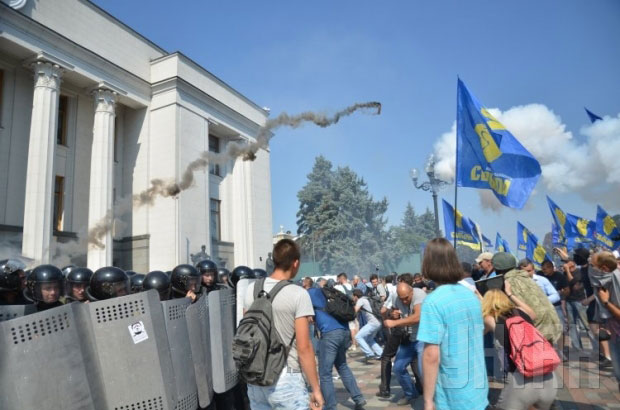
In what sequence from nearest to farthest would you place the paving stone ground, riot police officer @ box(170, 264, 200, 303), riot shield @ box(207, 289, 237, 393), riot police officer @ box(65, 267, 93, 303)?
riot shield @ box(207, 289, 237, 393) → riot police officer @ box(65, 267, 93, 303) → riot police officer @ box(170, 264, 200, 303) → the paving stone ground

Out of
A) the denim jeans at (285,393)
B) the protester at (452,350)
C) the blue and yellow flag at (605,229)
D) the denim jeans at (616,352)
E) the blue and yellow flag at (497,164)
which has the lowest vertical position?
the denim jeans at (616,352)

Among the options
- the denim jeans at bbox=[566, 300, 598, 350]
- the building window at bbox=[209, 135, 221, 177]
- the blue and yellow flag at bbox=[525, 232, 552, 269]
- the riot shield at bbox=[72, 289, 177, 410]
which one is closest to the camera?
the riot shield at bbox=[72, 289, 177, 410]

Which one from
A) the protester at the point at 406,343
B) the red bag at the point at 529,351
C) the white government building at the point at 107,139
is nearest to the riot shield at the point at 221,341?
the protester at the point at 406,343

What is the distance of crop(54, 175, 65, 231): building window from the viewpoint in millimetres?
18766

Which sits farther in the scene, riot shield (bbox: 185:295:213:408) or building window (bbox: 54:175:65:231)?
building window (bbox: 54:175:65:231)

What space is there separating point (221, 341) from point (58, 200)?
60.1ft

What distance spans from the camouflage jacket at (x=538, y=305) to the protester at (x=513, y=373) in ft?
0.55

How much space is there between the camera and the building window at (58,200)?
18.8 m

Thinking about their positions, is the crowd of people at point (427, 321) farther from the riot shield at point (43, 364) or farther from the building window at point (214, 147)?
the building window at point (214, 147)

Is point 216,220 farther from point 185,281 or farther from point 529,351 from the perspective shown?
point 529,351

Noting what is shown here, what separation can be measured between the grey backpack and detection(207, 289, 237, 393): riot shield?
1.54 metres

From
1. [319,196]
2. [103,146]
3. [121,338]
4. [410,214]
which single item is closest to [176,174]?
[103,146]

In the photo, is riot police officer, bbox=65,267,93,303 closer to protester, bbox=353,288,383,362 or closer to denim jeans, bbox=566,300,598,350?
protester, bbox=353,288,383,362

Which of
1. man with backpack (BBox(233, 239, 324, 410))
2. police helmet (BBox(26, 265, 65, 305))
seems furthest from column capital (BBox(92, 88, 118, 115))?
man with backpack (BBox(233, 239, 324, 410))
